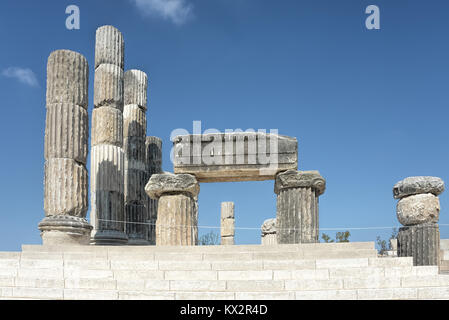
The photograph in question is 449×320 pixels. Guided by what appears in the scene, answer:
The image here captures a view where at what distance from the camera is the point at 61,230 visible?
30.5 ft

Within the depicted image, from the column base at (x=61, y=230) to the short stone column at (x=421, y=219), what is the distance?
6727 millimetres

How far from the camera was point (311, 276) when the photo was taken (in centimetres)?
525

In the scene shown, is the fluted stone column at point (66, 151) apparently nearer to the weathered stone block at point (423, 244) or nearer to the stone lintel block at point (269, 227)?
the weathered stone block at point (423, 244)

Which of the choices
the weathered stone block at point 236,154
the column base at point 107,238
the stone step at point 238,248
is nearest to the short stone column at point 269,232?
the column base at point 107,238

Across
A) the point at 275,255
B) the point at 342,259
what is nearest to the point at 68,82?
the point at 275,255

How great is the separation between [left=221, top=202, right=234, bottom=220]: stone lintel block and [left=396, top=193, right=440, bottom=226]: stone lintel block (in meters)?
12.0

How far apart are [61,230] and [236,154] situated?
413 centimetres

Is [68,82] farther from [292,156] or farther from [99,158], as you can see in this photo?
[292,156]

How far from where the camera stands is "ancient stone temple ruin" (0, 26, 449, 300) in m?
5.06

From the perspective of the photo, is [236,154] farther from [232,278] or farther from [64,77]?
[232,278]

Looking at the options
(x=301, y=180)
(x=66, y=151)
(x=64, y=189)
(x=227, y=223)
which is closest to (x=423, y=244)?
(x=301, y=180)

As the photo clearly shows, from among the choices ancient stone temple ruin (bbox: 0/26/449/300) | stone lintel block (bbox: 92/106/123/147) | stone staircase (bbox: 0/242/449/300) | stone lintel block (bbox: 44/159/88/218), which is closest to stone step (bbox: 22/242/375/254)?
ancient stone temple ruin (bbox: 0/26/449/300)

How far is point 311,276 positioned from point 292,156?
4596 millimetres
